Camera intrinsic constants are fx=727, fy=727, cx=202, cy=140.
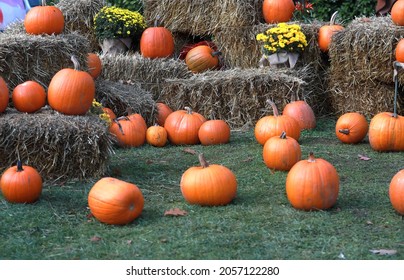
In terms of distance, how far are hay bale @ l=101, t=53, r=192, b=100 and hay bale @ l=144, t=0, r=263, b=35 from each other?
0.91 m

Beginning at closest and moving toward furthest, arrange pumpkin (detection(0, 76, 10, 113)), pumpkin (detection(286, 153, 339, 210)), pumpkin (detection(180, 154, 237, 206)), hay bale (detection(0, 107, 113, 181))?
pumpkin (detection(286, 153, 339, 210)), pumpkin (detection(180, 154, 237, 206)), hay bale (detection(0, 107, 113, 181)), pumpkin (detection(0, 76, 10, 113))

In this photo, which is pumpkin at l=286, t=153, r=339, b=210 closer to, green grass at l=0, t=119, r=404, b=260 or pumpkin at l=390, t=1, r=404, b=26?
green grass at l=0, t=119, r=404, b=260

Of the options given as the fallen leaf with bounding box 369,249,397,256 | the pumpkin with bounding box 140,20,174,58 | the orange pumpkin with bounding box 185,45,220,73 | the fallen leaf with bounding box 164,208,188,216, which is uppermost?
the fallen leaf with bounding box 369,249,397,256

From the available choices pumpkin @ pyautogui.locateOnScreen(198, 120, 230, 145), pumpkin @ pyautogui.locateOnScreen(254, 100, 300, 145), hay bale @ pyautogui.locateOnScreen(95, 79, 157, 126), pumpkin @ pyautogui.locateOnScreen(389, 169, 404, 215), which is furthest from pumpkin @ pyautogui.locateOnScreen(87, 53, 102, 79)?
pumpkin @ pyautogui.locateOnScreen(389, 169, 404, 215)

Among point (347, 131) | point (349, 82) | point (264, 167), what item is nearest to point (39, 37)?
point (264, 167)

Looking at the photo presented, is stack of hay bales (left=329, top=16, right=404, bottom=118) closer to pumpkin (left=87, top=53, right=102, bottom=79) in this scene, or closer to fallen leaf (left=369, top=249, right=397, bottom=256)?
pumpkin (left=87, top=53, right=102, bottom=79)

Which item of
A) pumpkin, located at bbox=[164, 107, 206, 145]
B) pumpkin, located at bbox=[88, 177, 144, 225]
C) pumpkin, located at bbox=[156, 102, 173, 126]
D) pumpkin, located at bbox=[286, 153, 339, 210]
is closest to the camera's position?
pumpkin, located at bbox=[88, 177, 144, 225]

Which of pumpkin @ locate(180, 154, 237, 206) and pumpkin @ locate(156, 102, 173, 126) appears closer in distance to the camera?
pumpkin @ locate(180, 154, 237, 206)

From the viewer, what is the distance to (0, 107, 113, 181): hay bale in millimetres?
5551

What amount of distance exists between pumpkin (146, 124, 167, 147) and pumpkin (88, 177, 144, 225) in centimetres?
283

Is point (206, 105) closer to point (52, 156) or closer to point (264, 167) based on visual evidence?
point (264, 167)

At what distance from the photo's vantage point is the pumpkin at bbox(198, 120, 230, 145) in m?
7.36

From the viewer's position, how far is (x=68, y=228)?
4480mm

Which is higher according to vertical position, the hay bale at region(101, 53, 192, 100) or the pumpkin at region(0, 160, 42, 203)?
the pumpkin at region(0, 160, 42, 203)
